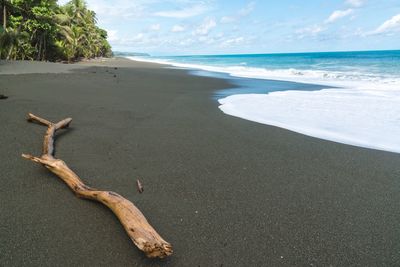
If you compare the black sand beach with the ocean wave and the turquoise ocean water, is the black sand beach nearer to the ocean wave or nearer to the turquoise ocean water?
the ocean wave

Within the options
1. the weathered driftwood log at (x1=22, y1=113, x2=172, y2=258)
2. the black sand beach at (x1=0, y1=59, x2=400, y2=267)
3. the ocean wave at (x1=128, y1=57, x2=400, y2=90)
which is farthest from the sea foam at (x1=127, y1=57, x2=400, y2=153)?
the ocean wave at (x1=128, y1=57, x2=400, y2=90)

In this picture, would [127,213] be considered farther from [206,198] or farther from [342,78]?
[342,78]

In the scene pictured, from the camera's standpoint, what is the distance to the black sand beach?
2.01 metres

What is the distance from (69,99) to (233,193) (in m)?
5.91

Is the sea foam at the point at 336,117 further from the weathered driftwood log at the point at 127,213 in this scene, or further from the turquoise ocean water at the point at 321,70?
the turquoise ocean water at the point at 321,70

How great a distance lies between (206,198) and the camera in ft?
9.00

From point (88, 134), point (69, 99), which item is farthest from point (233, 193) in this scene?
point (69, 99)

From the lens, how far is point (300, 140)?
468cm

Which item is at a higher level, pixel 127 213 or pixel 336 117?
pixel 336 117

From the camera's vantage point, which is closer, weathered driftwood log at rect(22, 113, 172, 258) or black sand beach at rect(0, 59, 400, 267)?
weathered driftwood log at rect(22, 113, 172, 258)

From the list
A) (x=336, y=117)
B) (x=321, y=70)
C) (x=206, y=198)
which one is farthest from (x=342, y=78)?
(x=206, y=198)

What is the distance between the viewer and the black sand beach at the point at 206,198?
2.01 meters

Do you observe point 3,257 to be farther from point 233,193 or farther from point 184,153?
point 184,153

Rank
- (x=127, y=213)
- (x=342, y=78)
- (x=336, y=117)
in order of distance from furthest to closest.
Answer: (x=342, y=78) < (x=336, y=117) < (x=127, y=213)
